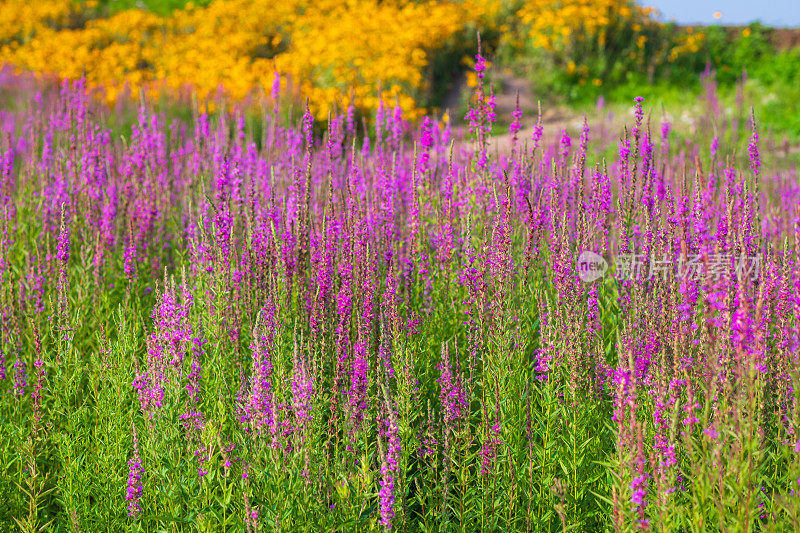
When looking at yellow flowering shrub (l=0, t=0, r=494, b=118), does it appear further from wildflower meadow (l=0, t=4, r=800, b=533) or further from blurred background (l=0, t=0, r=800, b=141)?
wildflower meadow (l=0, t=4, r=800, b=533)

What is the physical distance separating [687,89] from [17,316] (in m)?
14.5

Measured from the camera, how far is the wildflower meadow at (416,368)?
2.46m

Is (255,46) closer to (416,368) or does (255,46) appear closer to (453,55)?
(453,55)

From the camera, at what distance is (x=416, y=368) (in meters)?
3.55

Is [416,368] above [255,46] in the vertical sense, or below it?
below

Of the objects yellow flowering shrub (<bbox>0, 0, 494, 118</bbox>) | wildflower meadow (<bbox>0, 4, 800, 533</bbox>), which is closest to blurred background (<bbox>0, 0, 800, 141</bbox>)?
yellow flowering shrub (<bbox>0, 0, 494, 118</bbox>)

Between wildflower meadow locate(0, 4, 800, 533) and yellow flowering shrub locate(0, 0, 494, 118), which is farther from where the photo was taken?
yellow flowering shrub locate(0, 0, 494, 118)

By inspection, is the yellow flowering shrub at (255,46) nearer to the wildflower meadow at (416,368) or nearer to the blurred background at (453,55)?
the blurred background at (453,55)

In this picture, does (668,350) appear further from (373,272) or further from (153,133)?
(153,133)

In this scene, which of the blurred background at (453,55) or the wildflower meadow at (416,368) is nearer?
the wildflower meadow at (416,368)

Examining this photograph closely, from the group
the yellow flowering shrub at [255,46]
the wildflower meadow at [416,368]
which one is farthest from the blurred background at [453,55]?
the wildflower meadow at [416,368]

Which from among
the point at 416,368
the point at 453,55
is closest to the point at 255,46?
the point at 453,55

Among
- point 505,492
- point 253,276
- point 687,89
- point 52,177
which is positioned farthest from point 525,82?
point 505,492

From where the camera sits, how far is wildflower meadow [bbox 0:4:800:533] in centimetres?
246
